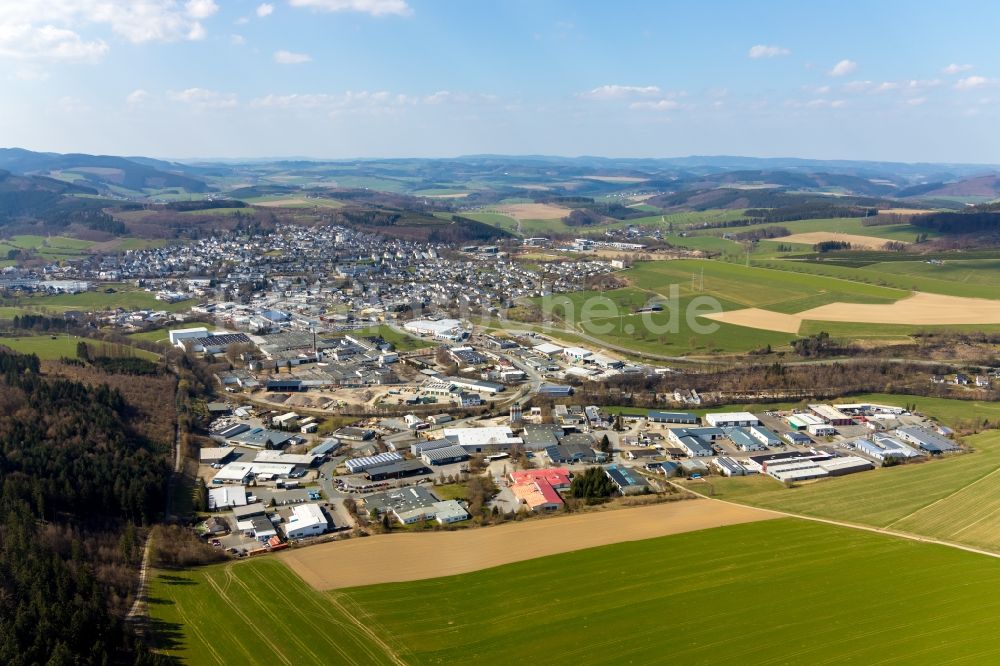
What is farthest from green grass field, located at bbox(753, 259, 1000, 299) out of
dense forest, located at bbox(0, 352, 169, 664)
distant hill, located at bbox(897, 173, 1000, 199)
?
distant hill, located at bbox(897, 173, 1000, 199)

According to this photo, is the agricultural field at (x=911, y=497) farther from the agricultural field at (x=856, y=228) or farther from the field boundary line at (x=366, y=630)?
the agricultural field at (x=856, y=228)

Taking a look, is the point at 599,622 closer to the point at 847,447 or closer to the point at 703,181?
the point at 847,447

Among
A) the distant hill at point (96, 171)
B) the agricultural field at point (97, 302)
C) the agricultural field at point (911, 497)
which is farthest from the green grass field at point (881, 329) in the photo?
the distant hill at point (96, 171)

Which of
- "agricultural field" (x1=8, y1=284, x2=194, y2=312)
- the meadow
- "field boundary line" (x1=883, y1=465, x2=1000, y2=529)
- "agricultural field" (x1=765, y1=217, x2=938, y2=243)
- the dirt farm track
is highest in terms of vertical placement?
"agricultural field" (x1=765, y1=217, x2=938, y2=243)

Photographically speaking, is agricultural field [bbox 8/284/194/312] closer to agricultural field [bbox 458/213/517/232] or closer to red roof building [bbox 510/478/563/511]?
red roof building [bbox 510/478/563/511]

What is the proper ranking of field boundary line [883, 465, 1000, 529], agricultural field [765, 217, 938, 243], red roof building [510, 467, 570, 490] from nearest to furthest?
field boundary line [883, 465, 1000, 529]
red roof building [510, 467, 570, 490]
agricultural field [765, 217, 938, 243]

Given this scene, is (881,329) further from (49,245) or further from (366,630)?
(49,245)
